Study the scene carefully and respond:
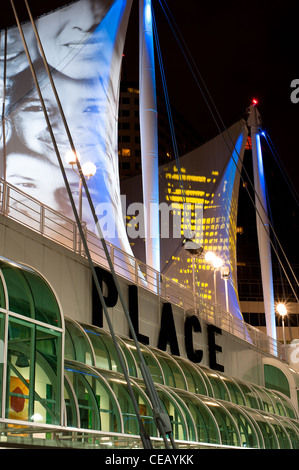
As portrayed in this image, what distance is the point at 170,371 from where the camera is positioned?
1909cm

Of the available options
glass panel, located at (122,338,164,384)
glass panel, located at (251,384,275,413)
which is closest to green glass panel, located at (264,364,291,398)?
glass panel, located at (251,384,275,413)

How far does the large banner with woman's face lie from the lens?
23.4 m

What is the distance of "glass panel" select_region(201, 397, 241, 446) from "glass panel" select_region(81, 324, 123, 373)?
10.9ft

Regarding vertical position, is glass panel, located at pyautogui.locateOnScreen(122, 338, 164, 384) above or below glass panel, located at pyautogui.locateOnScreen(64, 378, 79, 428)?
above

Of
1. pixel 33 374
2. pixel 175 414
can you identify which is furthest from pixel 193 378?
pixel 33 374

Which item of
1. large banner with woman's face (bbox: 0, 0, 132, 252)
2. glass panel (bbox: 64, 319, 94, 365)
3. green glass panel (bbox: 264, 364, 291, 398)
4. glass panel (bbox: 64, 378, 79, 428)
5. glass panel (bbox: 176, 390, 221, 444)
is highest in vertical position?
large banner with woman's face (bbox: 0, 0, 132, 252)

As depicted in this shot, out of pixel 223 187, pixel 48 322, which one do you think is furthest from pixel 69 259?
pixel 223 187

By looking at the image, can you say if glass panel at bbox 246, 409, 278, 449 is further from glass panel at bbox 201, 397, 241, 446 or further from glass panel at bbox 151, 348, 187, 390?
glass panel at bbox 151, 348, 187, 390

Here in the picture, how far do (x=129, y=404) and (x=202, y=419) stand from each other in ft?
11.9

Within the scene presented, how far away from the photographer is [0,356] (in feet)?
35.3

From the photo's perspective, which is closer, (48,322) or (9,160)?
(48,322)

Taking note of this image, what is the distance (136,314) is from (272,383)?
39.6 feet

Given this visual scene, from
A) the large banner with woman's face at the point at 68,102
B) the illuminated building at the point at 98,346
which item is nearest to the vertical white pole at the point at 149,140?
the large banner with woman's face at the point at 68,102
